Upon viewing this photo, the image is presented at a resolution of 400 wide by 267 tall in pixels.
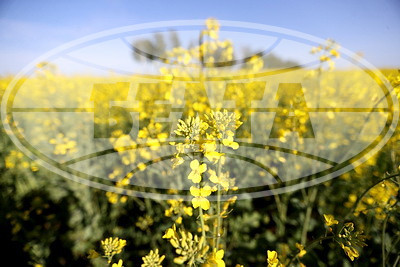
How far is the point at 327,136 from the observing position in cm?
324

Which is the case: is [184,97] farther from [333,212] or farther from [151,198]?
[333,212]

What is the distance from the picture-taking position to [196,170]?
105 centimetres

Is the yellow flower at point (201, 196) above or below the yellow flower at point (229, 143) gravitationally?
below

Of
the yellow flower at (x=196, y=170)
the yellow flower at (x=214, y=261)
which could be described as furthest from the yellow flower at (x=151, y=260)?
the yellow flower at (x=196, y=170)

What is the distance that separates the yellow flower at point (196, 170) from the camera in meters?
1.01

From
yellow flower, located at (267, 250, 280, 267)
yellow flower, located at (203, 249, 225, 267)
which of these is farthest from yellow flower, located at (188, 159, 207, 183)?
yellow flower, located at (267, 250, 280, 267)

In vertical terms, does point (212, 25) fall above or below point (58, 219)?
above

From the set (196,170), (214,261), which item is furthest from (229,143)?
(214,261)

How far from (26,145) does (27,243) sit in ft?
5.93

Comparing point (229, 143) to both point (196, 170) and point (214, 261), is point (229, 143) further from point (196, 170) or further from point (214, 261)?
point (214, 261)

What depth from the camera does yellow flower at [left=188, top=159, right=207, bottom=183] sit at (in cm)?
101

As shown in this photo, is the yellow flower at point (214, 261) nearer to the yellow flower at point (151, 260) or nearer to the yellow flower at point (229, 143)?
the yellow flower at point (151, 260)

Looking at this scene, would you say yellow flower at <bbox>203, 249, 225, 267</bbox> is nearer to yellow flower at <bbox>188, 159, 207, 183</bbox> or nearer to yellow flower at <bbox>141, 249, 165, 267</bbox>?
yellow flower at <bbox>141, 249, 165, 267</bbox>

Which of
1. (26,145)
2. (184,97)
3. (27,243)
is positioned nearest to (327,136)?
(184,97)
